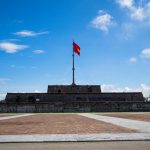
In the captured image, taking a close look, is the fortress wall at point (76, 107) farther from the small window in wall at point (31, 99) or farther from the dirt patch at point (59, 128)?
the dirt patch at point (59, 128)

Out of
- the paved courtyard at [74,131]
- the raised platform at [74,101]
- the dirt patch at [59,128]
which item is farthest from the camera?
the raised platform at [74,101]

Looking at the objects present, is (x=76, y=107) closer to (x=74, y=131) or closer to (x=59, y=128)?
(x=59, y=128)

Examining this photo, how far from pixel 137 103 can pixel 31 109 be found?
2458 centimetres

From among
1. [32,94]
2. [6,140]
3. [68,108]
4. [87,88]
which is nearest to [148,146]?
[6,140]

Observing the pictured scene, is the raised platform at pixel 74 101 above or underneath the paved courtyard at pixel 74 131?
above

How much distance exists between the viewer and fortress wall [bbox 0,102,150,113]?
219 feet

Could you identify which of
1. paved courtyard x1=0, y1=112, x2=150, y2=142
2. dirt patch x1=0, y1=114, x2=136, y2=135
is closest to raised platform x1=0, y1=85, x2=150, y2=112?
dirt patch x1=0, y1=114, x2=136, y2=135

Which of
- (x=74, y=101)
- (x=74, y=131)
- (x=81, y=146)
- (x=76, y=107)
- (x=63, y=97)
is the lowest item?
(x=81, y=146)

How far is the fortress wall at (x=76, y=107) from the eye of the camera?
6662 cm

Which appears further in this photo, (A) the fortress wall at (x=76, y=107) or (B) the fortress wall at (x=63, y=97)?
(B) the fortress wall at (x=63, y=97)

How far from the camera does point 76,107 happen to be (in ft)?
223

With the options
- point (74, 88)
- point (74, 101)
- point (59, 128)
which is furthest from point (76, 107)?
point (59, 128)

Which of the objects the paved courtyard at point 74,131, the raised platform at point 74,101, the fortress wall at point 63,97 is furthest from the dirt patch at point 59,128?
the fortress wall at point 63,97

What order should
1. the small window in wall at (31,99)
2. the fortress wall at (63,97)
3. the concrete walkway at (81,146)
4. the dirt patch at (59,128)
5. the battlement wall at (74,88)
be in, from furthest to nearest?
the battlement wall at (74,88) < the small window in wall at (31,99) < the fortress wall at (63,97) < the dirt patch at (59,128) < the concrete walkway at (81,146)
